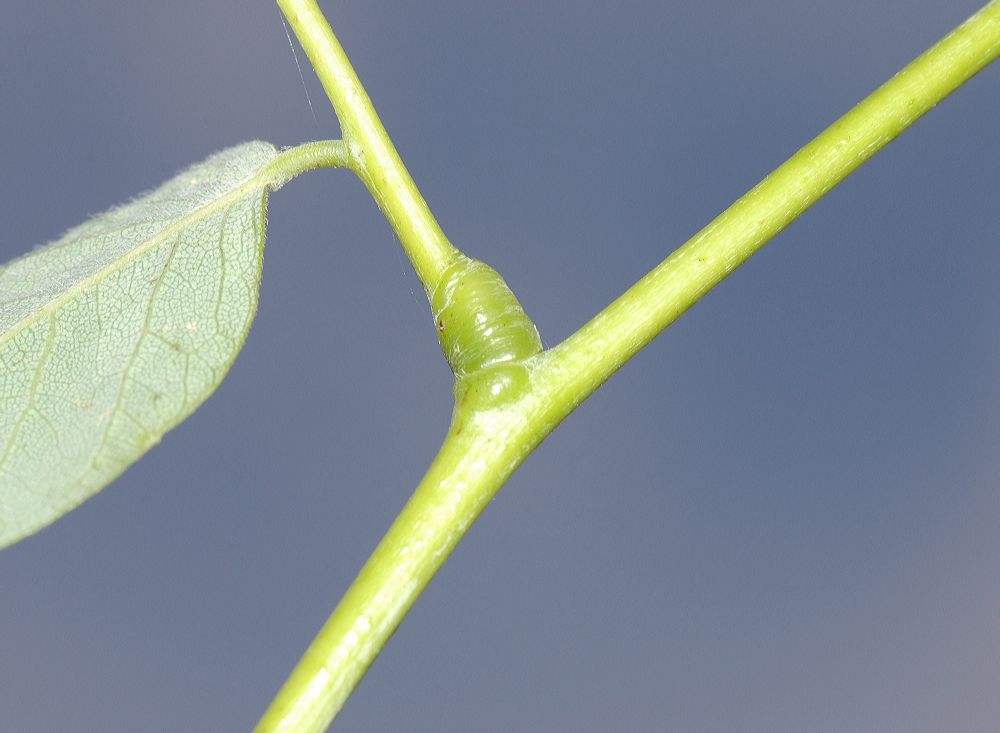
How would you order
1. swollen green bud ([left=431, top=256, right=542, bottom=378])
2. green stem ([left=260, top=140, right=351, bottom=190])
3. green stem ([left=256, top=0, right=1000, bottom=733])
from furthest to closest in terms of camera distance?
green stem ([left=260, top=140, right=351, bottom=190])
swollen green bud ([left=431, top=256, right=542, bottom=378])
green stem ([left=256, top=0, right=1000, bottom=733])

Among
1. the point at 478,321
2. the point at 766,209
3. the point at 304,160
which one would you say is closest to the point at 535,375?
the point at 478,321

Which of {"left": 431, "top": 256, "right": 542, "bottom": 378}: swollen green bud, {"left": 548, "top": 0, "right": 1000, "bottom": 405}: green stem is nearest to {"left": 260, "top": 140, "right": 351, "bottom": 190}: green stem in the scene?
{"left": 431, "top": 256, "right": 542, "bottom": 378}: swollen green bud

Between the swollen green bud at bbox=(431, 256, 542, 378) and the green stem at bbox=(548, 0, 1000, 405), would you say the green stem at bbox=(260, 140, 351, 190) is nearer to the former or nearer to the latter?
the swollen green bud at bbox=(431, 256, 542, 378)

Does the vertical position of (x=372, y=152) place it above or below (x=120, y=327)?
above

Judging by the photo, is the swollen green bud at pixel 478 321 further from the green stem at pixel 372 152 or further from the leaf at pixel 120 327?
the leaf at pixel 120 327

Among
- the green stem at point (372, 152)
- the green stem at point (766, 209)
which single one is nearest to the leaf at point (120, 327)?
the green stem at point (372, 152)

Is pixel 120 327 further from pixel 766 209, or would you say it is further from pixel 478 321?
pixel 766 209

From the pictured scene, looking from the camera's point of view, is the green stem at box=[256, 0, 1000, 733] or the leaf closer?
the green stem at box=[256, 0, 1000, 733]

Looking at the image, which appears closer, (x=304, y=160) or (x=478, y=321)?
(x=478, y=321)
